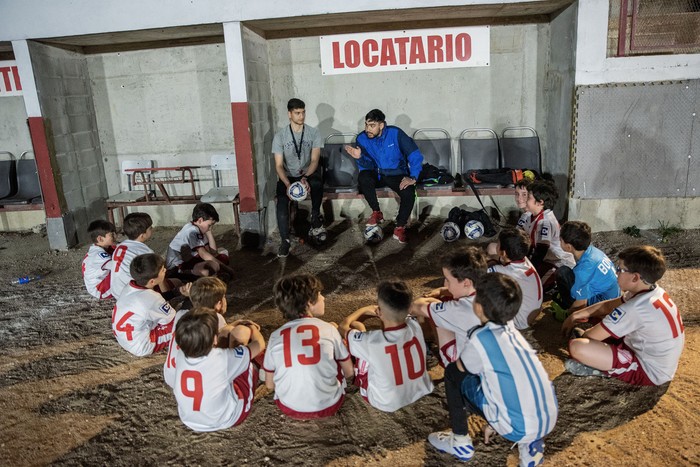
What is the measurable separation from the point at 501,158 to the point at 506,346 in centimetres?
540

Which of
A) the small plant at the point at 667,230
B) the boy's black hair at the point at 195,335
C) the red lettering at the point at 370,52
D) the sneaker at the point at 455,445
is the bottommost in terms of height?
the sneaker at the point at 455,445

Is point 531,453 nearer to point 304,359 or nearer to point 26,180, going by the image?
point 304,359

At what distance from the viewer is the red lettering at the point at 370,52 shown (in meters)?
7.55

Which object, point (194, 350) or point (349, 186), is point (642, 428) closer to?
point (194, 350)

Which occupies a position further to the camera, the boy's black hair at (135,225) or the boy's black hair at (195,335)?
the boy's black hair at (135,225)

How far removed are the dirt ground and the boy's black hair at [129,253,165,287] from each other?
0.70 metres

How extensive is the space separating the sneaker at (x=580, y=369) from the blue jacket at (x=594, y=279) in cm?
66

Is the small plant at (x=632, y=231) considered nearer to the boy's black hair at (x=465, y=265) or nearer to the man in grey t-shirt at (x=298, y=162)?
the man in grey t-shirt at (x=298, y=162)

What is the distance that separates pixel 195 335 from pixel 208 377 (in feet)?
0.92

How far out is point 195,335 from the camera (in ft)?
9.21

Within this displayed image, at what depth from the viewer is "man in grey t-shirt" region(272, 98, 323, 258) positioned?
6629 mm

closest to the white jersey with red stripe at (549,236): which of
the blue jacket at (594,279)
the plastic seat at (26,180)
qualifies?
the blue jacket at (594,279)

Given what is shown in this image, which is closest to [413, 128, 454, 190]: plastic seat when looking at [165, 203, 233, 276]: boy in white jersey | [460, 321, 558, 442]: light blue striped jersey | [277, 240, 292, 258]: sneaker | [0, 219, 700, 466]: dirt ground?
[277, 240, 292, 258]: sneaker

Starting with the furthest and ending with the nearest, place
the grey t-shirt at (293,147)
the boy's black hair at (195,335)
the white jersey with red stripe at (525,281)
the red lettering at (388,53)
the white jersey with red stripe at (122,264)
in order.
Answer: the red lettering at (388,53), the grey t-shirt at (293,147), the white jersey with red stripe at (122,264), the white jersey with red stripe at (525,281), the boy's black hair at (195,335)
